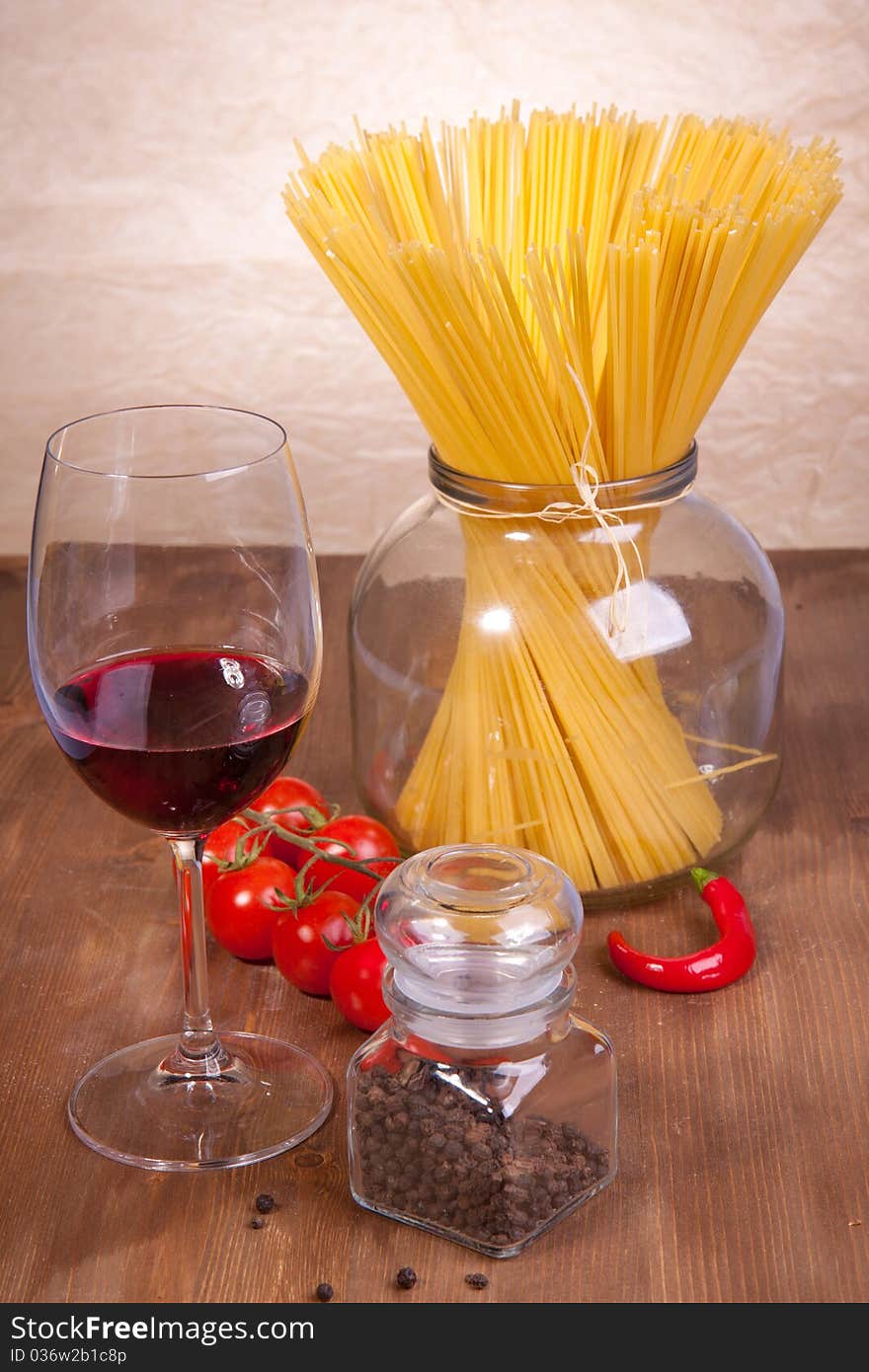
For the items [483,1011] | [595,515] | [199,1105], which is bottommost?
[199,1105]

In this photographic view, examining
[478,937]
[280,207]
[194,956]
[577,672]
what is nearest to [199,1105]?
[194,956]

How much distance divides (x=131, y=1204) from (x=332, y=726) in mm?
458

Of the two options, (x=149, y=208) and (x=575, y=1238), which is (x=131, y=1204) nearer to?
(x=575, y=1238)

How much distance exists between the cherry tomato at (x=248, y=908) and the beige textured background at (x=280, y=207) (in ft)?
2.47

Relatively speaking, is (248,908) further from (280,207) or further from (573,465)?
(280,207)

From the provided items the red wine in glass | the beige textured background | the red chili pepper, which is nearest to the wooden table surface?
the red chili pepper

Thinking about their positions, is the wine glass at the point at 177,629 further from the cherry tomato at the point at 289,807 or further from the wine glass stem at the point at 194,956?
the cherry tomato at the point at 289,807

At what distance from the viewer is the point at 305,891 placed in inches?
32.3

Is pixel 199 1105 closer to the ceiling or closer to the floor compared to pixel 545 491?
closer to the floor

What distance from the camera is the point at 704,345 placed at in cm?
78

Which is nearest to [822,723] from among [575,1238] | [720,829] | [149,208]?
[720,829]

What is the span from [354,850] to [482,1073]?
0.23 m

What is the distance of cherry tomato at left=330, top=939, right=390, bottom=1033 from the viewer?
73cm

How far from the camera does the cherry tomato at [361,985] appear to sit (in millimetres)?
732
